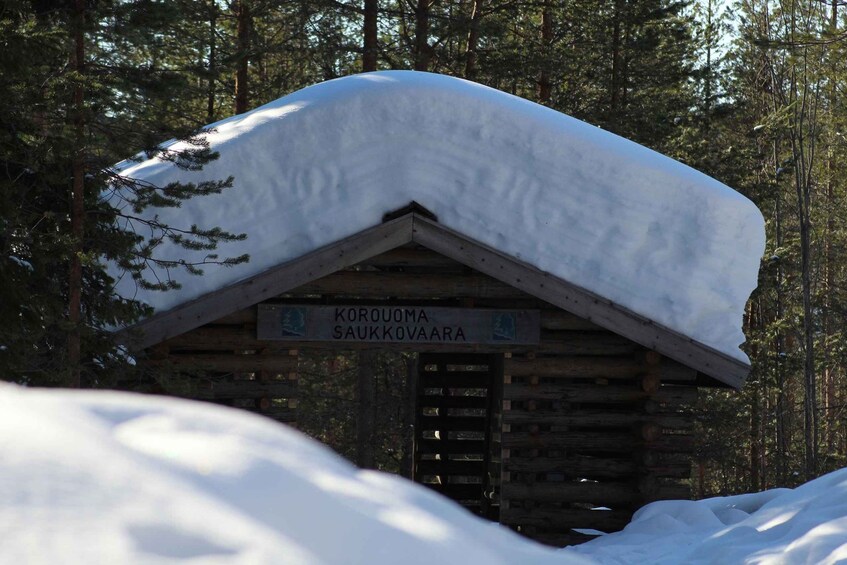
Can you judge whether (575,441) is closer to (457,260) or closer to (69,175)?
(457,260)

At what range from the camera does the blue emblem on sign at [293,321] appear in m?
10.1

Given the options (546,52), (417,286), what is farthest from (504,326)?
(546,52)

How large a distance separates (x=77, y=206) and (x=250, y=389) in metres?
2.99

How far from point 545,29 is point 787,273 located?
1110cm

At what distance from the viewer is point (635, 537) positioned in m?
9.55

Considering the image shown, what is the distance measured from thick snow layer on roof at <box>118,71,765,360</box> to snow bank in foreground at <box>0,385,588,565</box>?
306 inches

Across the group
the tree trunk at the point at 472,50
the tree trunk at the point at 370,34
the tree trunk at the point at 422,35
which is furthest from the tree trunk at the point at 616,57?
the tree trunk at the point at 370,34

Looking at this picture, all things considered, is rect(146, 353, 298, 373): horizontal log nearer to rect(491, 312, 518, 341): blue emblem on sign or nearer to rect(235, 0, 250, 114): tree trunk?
rect(491, 312, 518, 341): blue emblem on sign

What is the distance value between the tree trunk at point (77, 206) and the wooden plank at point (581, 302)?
309 cm

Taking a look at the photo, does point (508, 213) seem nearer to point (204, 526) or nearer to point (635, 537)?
point (635, 537)

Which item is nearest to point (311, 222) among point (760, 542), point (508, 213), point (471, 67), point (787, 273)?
point (508, 213)

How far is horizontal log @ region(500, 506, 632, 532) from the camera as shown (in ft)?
34.6

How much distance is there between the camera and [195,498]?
1.58m

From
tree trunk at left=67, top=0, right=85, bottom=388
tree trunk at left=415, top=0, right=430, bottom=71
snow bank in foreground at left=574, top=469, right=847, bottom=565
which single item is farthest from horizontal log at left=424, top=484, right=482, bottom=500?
tree trunk at left=415, top=0, right=430, bottom=71
